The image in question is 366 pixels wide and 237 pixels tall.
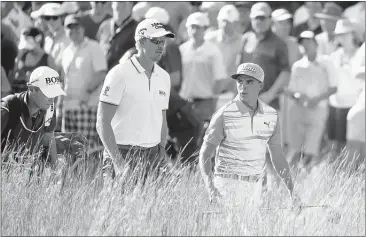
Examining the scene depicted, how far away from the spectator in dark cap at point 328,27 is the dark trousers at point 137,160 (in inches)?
173

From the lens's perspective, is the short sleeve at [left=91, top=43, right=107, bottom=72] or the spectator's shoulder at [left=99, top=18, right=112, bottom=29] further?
the spectator's shoulder at [left=99, top=18, right=112, bottom=29]

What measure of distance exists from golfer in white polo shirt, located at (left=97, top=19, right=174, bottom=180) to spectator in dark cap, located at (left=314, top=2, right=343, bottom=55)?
4310mm

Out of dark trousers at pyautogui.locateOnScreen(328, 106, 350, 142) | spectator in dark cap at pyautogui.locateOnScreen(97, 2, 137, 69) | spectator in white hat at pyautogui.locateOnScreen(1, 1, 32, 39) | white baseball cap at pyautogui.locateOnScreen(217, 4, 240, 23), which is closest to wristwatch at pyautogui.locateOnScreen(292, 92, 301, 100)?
dark trousers at pyautogui.locateOnScreen(328, 106, 350, 142)

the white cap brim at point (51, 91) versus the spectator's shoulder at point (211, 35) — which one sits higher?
the spectator's shoulder at point (211, 35)

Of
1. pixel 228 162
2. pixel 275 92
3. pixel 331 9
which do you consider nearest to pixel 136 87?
pixel 228 162

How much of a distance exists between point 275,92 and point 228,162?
11.1 feet

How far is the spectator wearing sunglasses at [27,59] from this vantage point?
1167 cm

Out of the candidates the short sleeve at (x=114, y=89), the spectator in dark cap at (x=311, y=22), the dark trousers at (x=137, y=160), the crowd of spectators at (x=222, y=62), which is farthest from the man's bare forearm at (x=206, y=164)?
the spectator in dark cap at (x=311, y=22)

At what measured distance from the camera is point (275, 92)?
1123 centimetres

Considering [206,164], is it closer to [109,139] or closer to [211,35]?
[109,139]

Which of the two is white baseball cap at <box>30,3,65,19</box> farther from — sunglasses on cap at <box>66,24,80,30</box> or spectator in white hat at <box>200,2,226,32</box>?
spectator in white hat at <box>200,2,226,32</box>

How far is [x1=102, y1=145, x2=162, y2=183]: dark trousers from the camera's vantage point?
7898 mm

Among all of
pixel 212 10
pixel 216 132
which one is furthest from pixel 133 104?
pixel 212 10

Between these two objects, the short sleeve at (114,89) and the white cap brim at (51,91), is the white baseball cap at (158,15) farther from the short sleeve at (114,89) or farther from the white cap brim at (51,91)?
the short sleeve at (114,89)
